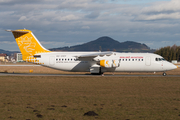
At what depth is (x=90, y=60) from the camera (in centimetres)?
4034

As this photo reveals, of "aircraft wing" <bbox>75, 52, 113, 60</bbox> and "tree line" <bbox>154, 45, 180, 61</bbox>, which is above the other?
"tree line" <bbox>154, 45, 180, 61</bbox>

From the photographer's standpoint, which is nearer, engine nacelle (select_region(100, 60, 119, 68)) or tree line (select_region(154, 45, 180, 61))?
engine nacelle (select_region(100, 60, 119, 68))

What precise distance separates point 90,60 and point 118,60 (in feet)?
16.5

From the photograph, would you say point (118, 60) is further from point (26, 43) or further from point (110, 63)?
point (26, 43)

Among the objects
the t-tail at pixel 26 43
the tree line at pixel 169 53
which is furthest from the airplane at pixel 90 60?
the tree line at pixel 169 53

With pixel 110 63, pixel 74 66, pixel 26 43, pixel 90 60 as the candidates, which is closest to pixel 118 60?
pixel 110 63

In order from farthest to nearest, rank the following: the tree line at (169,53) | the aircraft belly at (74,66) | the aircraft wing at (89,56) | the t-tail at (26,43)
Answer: the tree line at (169,53)
the t-tail at (26,43)
the aircraft belly at (74,66)
the aircraft wing at (89,56)

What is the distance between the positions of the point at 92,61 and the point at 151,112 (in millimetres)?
27065

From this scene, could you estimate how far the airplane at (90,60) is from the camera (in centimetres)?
3978

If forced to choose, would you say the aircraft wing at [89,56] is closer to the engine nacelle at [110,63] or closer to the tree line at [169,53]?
the engine nacelle at [110,63]

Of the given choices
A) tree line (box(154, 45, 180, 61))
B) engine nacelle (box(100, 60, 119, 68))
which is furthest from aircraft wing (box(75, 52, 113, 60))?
tree line (box(154, 45, 180, 61))

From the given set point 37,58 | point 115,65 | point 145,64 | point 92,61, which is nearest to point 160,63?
point 145,64

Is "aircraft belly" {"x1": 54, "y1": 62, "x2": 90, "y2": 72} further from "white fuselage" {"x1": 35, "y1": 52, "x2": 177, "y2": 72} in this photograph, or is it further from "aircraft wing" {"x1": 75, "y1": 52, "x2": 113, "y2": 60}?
"aircraft wing" {"x1": 75, "y1": 52, "x2": 113, "y2": 60}

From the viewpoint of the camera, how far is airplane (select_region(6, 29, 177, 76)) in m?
39.8
